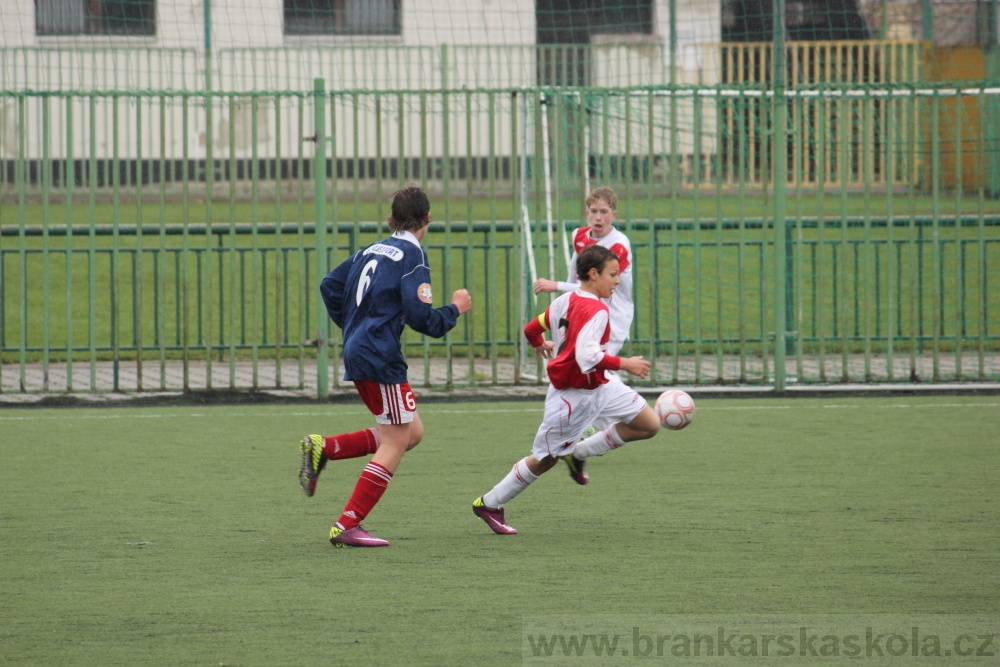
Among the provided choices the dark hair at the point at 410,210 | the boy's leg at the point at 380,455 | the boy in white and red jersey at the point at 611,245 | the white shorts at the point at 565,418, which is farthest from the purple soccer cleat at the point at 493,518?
the boy in white and red jersey at the point at 611,245

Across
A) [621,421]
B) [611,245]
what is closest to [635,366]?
[621,421]

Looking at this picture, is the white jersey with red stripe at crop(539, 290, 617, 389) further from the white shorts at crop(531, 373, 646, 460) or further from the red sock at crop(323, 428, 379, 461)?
the red sock at crop(323, 428, 379, 461)

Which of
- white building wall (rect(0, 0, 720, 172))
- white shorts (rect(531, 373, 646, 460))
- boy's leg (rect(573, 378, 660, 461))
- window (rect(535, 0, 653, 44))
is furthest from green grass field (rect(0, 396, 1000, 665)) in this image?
window (rect(535, 0, 653, 44))

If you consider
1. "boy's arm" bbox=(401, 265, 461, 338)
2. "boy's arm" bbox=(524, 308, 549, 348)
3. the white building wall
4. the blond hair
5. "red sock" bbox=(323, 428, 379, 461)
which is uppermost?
the white building wall

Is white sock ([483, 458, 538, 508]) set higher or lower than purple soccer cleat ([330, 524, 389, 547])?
higher

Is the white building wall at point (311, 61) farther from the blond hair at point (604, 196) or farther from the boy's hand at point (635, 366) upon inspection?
the boy's hand at point (635, 366)

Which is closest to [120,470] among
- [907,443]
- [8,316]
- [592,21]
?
[907,443]

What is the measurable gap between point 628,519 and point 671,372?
5.93m

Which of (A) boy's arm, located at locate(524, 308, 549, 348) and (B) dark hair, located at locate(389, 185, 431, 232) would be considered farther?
(A) boy's arm, located at locate(524, 308, 549, 348)

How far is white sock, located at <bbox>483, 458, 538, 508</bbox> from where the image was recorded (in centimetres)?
629

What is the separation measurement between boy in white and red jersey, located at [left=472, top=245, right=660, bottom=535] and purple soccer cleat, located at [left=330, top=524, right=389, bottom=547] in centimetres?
52

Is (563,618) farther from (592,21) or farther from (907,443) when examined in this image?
(592,21)

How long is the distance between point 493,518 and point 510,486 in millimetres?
160

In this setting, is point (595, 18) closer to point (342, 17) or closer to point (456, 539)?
point (342, 17)
